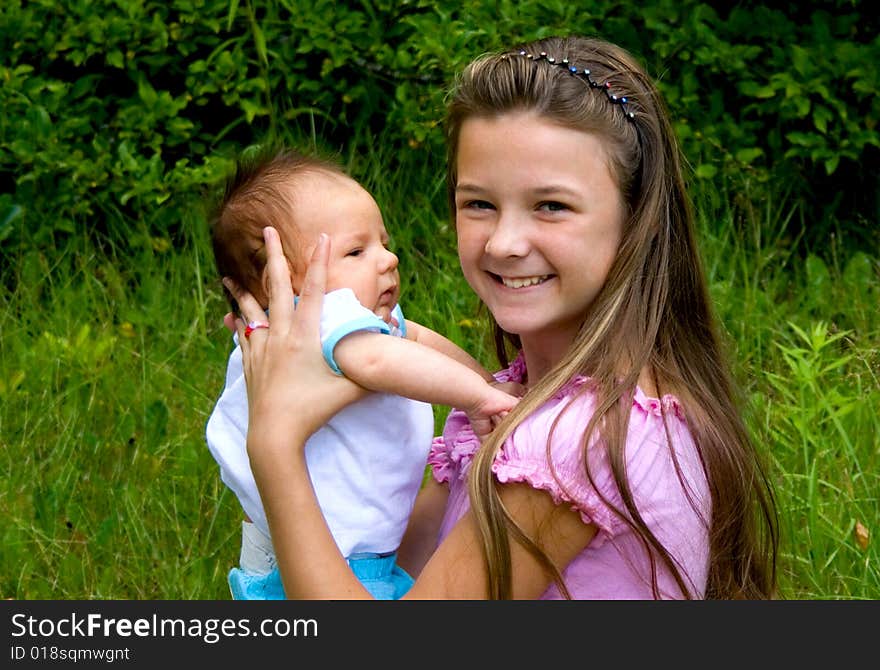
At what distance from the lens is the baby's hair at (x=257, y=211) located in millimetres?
2234

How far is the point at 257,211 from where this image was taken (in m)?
2.25

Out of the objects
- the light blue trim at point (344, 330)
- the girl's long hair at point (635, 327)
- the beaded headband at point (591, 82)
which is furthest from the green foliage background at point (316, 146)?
the beaded headband at point (591, 82)

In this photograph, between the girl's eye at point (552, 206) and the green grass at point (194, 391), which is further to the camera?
the green grass at point (194, 391)

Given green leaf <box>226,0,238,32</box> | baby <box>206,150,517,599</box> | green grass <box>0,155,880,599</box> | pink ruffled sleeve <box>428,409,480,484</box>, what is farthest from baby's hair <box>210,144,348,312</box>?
green leaf <box>226,0,238,32</box>

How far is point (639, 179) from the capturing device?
2.14m

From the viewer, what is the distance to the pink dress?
6.36 feet

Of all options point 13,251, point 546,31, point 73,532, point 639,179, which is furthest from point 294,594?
point 13,251

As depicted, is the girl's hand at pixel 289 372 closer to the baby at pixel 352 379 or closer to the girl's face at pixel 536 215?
the baby at pixel 352 379

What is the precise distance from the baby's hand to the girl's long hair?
0.06m

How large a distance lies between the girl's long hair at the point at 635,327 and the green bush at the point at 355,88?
205 cm

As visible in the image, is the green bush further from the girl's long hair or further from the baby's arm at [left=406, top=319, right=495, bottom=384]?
the girl's long hair

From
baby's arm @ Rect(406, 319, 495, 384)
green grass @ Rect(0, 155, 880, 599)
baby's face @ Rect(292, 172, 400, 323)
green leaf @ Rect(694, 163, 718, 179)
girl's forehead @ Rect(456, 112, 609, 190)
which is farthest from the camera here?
green leaf @ Rect(694, 163, 718, 179)

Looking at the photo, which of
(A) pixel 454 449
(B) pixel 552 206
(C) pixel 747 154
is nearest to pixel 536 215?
(B) pixel 552 206

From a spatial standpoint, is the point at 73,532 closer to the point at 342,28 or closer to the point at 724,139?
the point at 342,28
